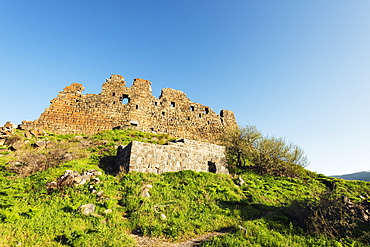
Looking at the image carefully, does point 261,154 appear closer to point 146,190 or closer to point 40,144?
point 146,190

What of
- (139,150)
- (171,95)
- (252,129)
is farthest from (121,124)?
(252,129)

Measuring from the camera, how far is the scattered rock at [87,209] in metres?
6.87

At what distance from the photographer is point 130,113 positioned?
26344 millimetres

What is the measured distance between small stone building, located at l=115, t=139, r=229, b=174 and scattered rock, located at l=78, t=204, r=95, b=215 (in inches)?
151

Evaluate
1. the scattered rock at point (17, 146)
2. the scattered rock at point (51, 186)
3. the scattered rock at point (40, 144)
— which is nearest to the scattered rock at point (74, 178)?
the scattered rock at point (51, 186)

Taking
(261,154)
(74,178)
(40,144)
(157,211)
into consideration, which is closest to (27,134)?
(40,144)

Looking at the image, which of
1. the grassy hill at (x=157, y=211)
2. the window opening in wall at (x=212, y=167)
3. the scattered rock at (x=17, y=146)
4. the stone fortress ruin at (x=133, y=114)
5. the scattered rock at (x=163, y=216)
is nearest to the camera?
the grassy hill at (x=157, y=211)

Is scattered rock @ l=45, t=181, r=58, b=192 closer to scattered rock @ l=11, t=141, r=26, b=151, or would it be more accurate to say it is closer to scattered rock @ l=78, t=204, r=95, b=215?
scattered rock @ l=78, t=204, r=95, b=215

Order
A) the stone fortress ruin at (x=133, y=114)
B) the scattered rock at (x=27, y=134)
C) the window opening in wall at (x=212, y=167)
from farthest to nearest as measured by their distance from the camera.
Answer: the stone fortress ruin at (x=133, y=114)
the scattered rock at (x=27, y=134)
the window opening in wall at (x=212, y=167)

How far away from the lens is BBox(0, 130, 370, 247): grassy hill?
5754 mm

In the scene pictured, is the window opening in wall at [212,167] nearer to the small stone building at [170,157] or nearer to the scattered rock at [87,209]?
the small stone building at [170,157]

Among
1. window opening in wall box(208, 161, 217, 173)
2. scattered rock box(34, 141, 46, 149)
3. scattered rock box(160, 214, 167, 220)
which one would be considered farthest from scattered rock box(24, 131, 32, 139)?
scattered rock box(160, 214, 167, 220)

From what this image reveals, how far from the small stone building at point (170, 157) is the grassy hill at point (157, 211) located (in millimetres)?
884

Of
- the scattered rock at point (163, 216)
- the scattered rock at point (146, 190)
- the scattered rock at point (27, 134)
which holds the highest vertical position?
the scattered rock at point (27, 134)
